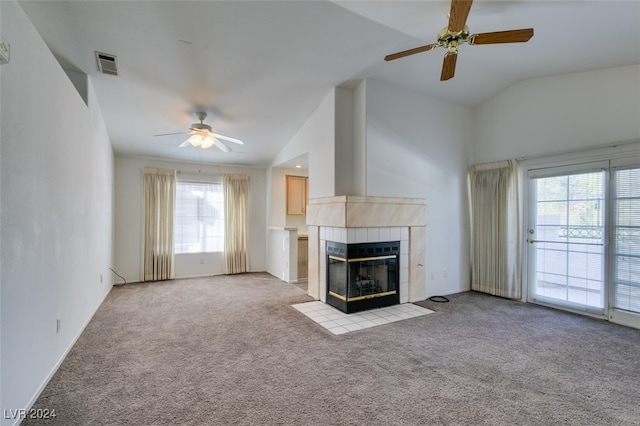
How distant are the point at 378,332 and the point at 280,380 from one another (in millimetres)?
1346

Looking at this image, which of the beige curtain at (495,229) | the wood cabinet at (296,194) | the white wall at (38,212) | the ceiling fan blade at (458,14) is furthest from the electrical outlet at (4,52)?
the beige curtain at (495,229)

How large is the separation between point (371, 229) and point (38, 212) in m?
3.31

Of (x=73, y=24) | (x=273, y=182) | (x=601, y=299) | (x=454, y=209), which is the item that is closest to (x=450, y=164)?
(x=454, y=209)

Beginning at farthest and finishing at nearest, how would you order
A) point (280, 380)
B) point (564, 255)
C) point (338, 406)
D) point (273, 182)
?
1. point (273, 182)
2. point (564, 255)
3. point (280, 380)
4. point (338, 406)

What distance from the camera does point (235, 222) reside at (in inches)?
251

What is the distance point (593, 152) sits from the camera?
12.2 ft

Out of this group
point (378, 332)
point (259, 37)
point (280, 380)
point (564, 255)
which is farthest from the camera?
point (564, 255)

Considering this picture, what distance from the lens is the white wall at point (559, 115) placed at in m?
3.49

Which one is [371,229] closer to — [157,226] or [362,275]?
[362,275]

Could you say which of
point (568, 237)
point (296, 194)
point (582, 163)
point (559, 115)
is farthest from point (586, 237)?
point (296, 194)

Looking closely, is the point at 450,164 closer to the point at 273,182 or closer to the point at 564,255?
the point at 564,255

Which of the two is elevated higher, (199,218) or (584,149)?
(584,149)

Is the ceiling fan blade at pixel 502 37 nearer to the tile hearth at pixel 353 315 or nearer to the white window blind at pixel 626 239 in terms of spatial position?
the white window blind at pixel 626 239

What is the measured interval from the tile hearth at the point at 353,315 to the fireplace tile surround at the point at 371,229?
0.82ft
